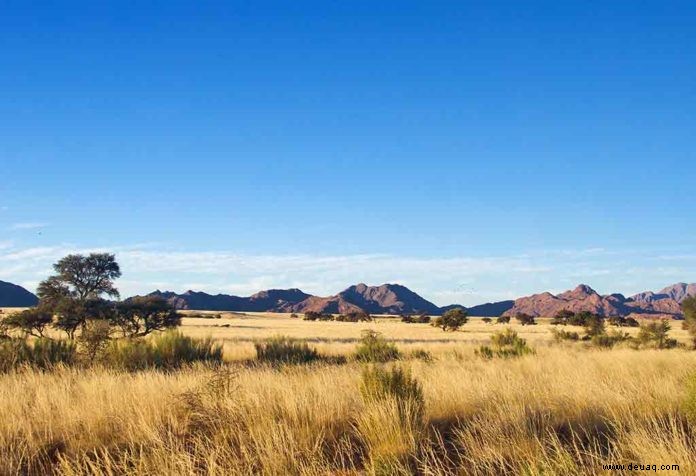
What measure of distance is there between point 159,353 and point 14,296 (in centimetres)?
18711

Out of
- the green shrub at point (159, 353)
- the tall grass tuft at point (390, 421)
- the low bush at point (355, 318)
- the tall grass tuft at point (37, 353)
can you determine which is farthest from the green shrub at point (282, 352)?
the low bush at point (355, 318)

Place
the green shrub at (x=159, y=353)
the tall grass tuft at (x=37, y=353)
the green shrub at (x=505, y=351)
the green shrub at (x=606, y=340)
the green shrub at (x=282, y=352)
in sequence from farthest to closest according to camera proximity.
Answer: the green shrub at (x=606, y=340) < the green shrub at (x=505, y=351) < the green shrub at (x=282, y=352) < the green shrub at (x=159, y=353) < the tall grass tuft at (x=37, y=353)

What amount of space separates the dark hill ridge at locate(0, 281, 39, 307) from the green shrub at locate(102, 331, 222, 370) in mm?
172273

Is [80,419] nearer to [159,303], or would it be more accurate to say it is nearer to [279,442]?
[279,442]

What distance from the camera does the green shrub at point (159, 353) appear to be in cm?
1568

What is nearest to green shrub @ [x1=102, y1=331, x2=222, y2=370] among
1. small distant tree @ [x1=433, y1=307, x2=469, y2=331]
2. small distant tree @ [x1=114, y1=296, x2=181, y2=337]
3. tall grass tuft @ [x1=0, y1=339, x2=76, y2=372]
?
tall grass tuft @ [x1=0, y1=339, x2=76, y2=372]

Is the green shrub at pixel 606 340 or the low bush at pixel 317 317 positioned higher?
the low bush at pixel 317 317

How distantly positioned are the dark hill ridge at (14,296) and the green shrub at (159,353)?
172273mm

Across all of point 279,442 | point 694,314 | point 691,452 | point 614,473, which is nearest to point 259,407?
point 279,442

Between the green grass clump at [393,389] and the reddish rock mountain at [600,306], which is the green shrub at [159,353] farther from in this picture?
the reddish rock mountain at [600,306]

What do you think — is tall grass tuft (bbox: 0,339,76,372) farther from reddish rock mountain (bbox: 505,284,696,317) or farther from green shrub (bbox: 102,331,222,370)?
reddish rock mountain (bbox: 505,284,696,317)

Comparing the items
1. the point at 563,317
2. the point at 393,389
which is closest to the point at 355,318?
the point at 563,317

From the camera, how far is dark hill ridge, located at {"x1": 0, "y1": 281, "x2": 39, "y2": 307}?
170875mm

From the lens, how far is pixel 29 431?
6.60 meters
